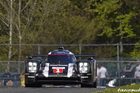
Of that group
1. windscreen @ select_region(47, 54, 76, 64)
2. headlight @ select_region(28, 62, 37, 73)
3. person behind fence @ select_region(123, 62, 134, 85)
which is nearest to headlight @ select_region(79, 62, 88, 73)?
windscreen @ select_region(47, 54, 76, 64)

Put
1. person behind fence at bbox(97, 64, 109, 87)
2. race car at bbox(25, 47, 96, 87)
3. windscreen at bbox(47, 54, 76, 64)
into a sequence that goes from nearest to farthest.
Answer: race car at bbox(25, 47, 96, 87) < windscreen at bbox(47, 54, 76, 64) < person behind fence at bbox(97, 64, 109, 87)

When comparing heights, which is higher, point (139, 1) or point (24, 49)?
point (139, 1)

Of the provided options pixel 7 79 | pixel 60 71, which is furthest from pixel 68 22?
pixel 60 71

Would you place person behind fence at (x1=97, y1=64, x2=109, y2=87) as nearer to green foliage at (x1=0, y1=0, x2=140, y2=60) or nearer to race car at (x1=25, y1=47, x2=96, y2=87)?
green foliage at (x1=0, y1=0, x2=140, y2=60)

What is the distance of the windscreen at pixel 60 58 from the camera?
23719 millimetres

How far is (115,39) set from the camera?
1913 inches

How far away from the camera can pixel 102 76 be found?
29.3m

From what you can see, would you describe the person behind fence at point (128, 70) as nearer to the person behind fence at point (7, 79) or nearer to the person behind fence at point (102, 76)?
the person behind fence at point (102, 76)

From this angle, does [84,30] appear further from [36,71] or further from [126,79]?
[36,71]

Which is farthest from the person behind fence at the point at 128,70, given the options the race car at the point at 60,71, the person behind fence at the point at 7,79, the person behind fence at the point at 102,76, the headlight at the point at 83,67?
the headlight at the point at 83,67

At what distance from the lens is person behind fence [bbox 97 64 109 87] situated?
Result: 95.0ft

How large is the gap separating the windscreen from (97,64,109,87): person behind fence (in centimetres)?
514

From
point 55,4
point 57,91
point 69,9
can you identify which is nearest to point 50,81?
→ point 57,91

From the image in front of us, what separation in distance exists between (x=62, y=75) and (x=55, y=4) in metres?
15.7
